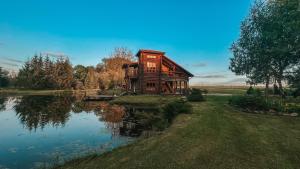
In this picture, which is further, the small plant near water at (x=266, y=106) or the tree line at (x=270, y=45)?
the tree line at (x=270, y=45)

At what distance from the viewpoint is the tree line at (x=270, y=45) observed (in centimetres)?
2673

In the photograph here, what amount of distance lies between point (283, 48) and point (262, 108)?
13.0m

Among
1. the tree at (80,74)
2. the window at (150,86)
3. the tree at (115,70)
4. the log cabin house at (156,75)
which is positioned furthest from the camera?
the tree at (80,74)

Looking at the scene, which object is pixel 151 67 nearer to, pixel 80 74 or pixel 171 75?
pixel 171 75

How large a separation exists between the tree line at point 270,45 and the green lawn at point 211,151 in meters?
19.4

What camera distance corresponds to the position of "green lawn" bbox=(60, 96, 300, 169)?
24.2 feet

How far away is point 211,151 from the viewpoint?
28.0ft

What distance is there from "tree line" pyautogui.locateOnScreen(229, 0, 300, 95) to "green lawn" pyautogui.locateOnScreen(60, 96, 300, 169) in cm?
1939

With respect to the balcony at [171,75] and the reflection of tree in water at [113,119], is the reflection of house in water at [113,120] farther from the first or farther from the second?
the balcony at [171,75]

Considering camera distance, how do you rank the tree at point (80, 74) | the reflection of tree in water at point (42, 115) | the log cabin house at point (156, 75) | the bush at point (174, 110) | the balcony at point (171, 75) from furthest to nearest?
the tree at point (80, 74) → the balcony at point (171, 75) → the log cabin house at point (156, 75) → the reflection of tree in water at point (42, 115) → the bush at point (174, 110)

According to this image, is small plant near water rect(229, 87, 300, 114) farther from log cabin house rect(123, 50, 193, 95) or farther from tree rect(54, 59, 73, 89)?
tree rect(54, 59, 73, 89)

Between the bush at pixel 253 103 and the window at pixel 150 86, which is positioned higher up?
the window at pixel 150 86

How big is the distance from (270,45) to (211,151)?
27017 millimetres

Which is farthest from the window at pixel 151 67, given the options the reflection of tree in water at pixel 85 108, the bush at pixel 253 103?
the bush at pixel 253 103
